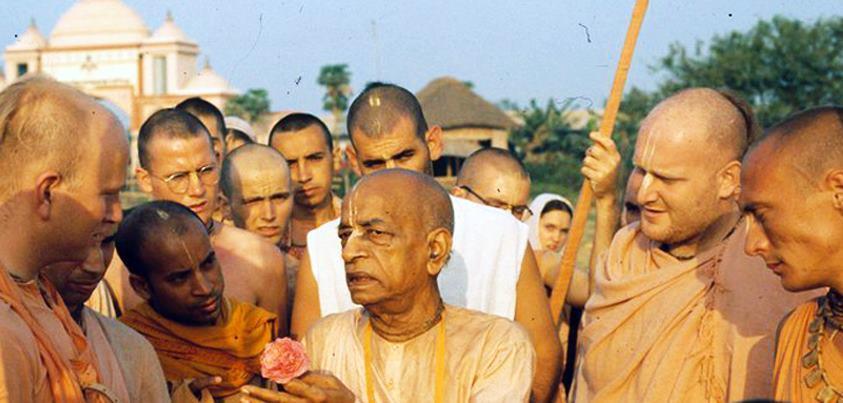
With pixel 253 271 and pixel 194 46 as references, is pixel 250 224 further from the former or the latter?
pixel 194 46

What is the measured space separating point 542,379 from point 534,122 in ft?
127

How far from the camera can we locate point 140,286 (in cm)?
489

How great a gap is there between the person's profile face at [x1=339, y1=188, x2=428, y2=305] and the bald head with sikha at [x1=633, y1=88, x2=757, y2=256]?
1162mm

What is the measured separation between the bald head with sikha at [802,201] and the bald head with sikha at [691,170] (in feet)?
3.46

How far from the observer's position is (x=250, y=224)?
256 inches

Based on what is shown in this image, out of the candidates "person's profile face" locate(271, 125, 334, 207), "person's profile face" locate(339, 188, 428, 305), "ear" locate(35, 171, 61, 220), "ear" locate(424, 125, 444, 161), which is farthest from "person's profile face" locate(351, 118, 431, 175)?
"ear" locate(35, 171, 61, 220)

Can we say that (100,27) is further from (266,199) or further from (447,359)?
(447,359)

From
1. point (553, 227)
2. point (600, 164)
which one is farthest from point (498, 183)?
point (600, 164)

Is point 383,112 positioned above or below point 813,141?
below

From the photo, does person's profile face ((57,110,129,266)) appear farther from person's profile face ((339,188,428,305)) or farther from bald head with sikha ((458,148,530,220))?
bald head with sikha ((458,148,530,220))

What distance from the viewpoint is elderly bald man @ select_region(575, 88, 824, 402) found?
4.55 meters

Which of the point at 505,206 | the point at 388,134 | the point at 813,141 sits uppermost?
the point at 813,141

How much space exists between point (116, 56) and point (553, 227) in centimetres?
4063

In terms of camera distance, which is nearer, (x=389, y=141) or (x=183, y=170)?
(x=389, y=141)
